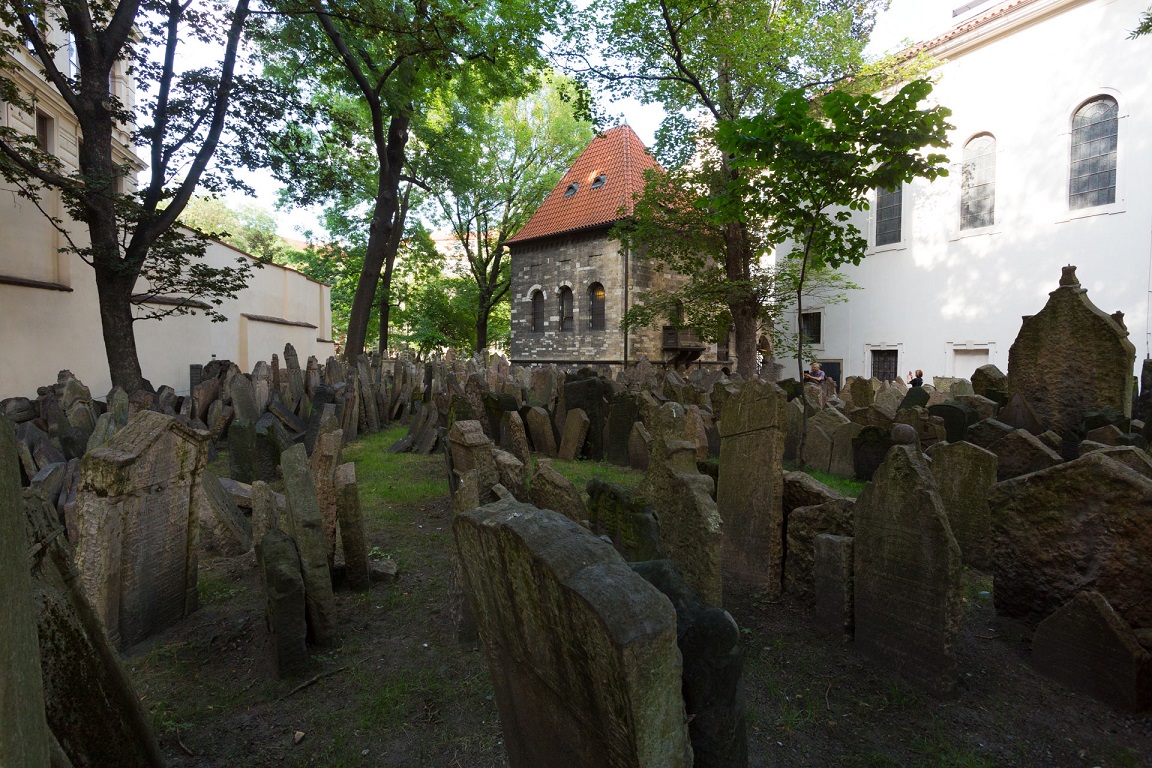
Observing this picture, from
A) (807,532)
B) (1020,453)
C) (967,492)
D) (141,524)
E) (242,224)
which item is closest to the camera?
(141,524)

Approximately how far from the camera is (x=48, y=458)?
552 cm

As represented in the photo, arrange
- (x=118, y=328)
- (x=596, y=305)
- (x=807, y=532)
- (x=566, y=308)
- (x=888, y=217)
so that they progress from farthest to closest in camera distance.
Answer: (x=566, y=308), (x=596, y=305), (x=888, y=217), (x=118, y=328), (x=807, y=532)

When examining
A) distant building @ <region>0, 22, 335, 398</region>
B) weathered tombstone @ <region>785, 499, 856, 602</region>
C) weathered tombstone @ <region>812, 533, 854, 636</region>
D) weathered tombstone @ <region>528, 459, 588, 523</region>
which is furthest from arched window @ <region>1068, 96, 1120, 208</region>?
distant building @ <region>0, 22, 335, 398</region>

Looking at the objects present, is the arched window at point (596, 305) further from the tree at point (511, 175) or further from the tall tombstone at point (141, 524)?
the tall tombstone at point (141, 524)

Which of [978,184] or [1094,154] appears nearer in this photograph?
[1094,154]

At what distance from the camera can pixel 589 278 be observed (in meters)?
25.9

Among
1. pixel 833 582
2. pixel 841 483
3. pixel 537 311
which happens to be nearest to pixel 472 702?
pixel 833 582

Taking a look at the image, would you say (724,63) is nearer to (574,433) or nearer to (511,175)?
(574,433)

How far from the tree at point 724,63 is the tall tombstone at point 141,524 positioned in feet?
38.9

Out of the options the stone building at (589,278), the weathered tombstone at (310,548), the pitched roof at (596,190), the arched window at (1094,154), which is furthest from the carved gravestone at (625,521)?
the pitched roof at (596,190)

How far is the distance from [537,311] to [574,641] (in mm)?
27783

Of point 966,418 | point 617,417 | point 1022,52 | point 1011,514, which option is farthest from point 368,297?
point 1022,52

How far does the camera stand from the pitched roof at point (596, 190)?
25.4 meters

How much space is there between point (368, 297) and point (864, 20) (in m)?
20.5
